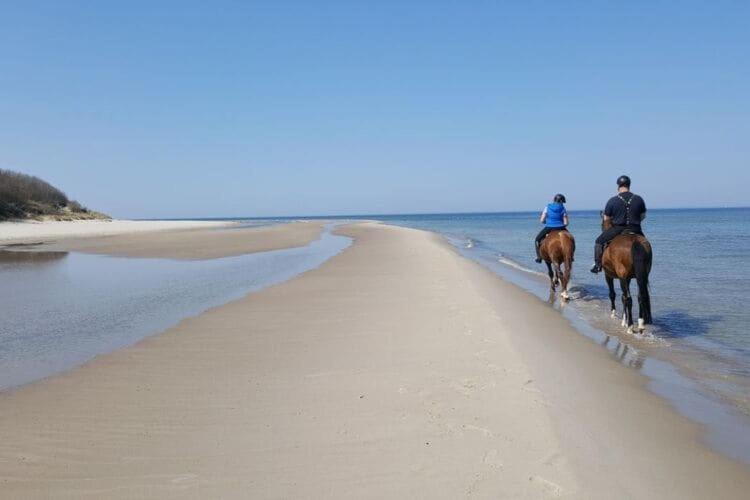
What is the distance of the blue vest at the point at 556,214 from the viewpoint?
13384mm

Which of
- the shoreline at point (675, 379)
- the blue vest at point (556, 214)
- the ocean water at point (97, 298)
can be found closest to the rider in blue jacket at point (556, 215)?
the blue vest at point (556, 214)

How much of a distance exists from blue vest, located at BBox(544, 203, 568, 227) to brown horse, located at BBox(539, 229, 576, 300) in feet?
0.96

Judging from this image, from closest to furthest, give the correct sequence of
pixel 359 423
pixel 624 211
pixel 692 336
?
1. pixel 359 423
2. pixel 692 336
3. pixel 624 211

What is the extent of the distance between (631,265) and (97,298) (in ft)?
38.6

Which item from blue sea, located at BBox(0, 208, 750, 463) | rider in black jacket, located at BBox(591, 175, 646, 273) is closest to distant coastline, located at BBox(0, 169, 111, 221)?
blue sea, located at BBox(0, 208, 750, 463)

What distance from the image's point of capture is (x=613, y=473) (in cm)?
345

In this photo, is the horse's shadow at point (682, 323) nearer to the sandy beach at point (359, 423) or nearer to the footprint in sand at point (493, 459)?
the sandy beach at point (359, 423)

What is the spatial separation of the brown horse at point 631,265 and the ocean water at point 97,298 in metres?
8.21

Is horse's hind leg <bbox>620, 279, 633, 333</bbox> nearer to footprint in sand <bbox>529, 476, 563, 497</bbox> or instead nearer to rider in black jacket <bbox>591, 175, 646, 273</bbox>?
rider in black jacket <bbox>591, 175, 646, 273</bbox>

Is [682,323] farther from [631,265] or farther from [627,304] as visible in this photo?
[631,265]

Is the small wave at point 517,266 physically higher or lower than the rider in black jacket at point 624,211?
lower

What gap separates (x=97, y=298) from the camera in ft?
39.4

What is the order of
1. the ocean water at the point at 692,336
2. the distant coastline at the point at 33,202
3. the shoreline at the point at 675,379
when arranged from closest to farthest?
the shoreline at the point at 675,379 < the ocean water at the point at 692,336 < the distant coastline at the point at 33,202

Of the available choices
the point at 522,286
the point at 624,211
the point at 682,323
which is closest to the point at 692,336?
the point at 682,323
